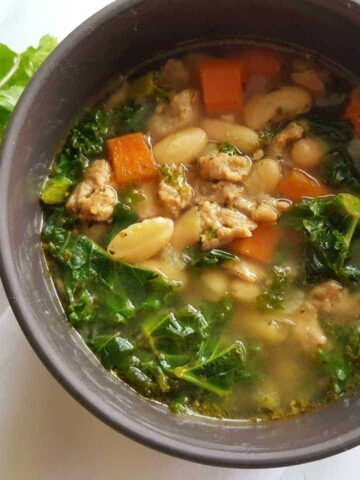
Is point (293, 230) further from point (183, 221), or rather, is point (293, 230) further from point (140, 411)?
point (140, 411)

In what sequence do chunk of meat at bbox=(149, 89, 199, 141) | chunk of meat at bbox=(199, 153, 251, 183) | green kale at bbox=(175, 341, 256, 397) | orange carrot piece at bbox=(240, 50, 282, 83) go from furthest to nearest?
orange carrot piece at bbox=(240, 50, 282, 83)
chunk of meat at bbox=(149, 89, 199, 141)
chunk of meat at bbox=(199, 153, 251, 183)
green kale at bbox=(175, 341, 256, 397)

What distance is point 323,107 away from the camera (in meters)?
2.43

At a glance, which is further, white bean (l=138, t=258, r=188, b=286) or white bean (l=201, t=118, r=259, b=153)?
white bean (l=201, t=118, r=259, b=153)

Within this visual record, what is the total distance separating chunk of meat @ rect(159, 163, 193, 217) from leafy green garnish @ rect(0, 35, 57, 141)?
1.72ft

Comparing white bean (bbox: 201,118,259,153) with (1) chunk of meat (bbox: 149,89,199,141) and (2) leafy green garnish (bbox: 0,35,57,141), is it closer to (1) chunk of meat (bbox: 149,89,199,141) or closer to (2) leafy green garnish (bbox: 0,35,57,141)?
(1) chunk of meat (bbox: 149,89,199,141)

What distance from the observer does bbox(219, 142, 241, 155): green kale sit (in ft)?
7.63

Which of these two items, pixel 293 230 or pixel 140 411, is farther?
pixel 293 230

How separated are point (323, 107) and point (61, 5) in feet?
2.94

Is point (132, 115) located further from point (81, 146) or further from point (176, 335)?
point (176, 335)

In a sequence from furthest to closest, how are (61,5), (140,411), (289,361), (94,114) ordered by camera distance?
(61,5)
(94,114)
(289,361)
(140,411)

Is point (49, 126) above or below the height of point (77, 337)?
above

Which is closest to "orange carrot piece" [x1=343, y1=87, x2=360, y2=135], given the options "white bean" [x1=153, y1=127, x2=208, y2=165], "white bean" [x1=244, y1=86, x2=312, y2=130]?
"white bean" [x1=244, y1=86, x2=312, y2=130]

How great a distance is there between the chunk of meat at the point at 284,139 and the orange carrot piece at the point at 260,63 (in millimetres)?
234

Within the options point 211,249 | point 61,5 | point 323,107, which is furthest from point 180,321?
point 61,5
